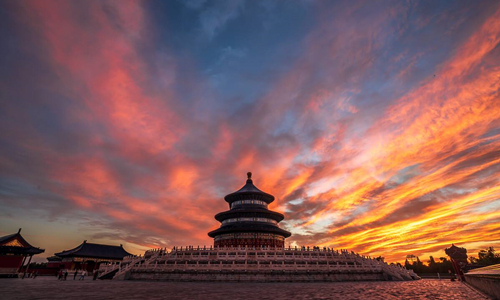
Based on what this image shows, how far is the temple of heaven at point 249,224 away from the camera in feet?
164

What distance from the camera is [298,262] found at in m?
30.0

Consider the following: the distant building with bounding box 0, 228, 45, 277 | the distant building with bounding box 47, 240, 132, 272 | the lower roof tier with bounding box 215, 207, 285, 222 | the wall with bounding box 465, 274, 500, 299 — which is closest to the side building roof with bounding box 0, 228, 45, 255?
the distant building with bounding box 0, 228, 45, 277

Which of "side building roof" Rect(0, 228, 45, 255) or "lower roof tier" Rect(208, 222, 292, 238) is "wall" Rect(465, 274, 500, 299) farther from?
"side building roof" Rect(0, 228, 45, 255)

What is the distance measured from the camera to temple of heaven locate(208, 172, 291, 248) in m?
49.9

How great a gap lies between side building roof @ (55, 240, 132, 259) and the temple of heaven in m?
31.6

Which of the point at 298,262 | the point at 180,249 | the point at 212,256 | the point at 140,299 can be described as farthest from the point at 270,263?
the point at 140,299

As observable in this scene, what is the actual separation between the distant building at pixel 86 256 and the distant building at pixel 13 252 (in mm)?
16533

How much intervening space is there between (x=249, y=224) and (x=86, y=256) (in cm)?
4286

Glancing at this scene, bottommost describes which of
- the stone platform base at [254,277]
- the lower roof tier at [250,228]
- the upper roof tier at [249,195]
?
the stone platform base at [254,277]

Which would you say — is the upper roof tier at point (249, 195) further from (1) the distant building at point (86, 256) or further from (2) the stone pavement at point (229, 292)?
(2) the stone pavement at point (229, 292)

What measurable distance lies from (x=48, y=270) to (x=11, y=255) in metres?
17.0

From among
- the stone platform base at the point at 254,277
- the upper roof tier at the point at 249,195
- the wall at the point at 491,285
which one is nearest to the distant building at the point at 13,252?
the stone platform base at the point at 254,277

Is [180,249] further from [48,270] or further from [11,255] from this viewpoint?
[48,270]

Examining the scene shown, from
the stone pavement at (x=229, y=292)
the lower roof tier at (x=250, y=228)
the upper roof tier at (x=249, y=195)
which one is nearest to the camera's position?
the stone pavement at (x=229, y=292)
